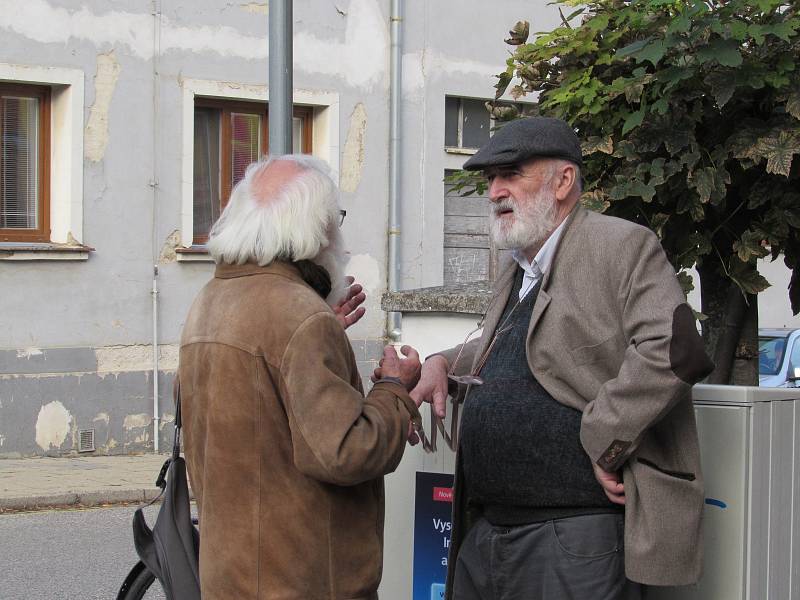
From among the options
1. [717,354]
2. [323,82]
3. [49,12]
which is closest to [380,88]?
[323,82]

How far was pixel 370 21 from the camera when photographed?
1425 centimetres

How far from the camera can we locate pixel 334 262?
3309 millimetres

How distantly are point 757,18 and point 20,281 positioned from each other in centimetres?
955

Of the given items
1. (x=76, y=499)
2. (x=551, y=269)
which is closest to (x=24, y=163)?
(x=76, y=499)

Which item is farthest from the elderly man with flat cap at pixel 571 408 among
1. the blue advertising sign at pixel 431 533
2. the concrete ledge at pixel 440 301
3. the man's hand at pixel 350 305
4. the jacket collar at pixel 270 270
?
the concrete ledge at pixel 440 301

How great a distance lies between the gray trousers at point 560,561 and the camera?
2988 mm

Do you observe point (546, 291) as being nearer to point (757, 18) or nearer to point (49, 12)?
point (757, 18)

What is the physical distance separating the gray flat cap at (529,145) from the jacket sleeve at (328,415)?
602mm

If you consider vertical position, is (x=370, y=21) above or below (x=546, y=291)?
above

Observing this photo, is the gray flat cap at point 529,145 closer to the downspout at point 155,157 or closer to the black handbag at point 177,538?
the black handbag at point 177,538

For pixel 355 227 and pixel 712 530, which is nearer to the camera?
pixel 712 530

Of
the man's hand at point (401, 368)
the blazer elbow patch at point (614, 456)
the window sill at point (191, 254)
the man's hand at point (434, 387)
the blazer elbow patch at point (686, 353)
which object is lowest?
the blazer elbow patch at point (614, 456)

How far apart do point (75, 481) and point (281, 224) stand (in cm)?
834

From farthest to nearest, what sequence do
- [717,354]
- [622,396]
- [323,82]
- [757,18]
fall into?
[323,82]
[717,354]
[757,18]
[622,396]
